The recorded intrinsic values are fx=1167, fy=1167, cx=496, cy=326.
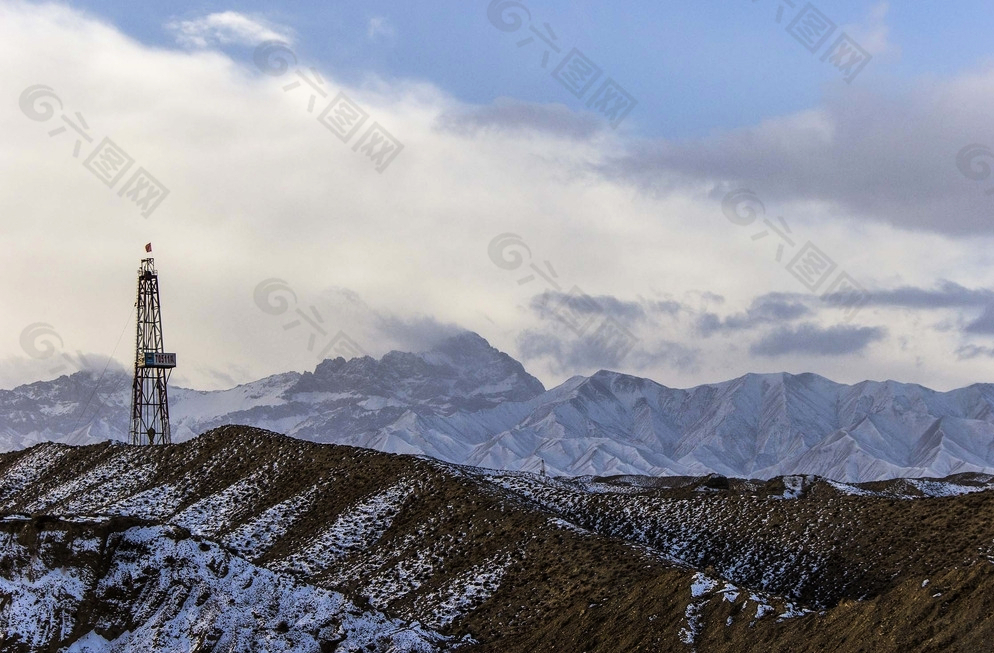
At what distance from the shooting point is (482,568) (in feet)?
177

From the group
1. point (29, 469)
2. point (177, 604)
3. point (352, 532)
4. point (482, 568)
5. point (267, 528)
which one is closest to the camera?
point (177, 604)

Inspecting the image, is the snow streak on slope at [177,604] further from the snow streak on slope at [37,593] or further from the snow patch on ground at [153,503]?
the snow patch on ground at [153,503]

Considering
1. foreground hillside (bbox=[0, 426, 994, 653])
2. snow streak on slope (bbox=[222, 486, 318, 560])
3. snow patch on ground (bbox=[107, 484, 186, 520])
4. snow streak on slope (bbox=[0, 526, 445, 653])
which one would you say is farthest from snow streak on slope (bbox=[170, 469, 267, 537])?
snow streak on slope (bbox=[0, 526, 445, 653])

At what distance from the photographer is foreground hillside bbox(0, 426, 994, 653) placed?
126 feet

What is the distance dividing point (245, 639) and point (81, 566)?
7.73m

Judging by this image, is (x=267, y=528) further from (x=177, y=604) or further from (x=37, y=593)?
(x=37, y=593)

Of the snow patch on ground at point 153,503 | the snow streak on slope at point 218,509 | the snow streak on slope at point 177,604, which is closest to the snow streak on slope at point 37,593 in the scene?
the snow streak on slope at point 177,604

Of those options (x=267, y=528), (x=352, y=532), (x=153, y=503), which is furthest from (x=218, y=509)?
(x=352, y=532)

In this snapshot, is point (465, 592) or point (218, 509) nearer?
point (465, 592)

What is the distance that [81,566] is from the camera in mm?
44688

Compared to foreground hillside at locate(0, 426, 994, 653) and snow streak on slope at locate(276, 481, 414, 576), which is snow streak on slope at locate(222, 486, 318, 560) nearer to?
foreground hillside at locate(0, 426, 994, 653)

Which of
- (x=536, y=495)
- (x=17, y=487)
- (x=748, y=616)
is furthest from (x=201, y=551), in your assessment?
(x=17, y=487)

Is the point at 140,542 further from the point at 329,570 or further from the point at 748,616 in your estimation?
the point at 748,616

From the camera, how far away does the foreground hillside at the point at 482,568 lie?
3838 cm
